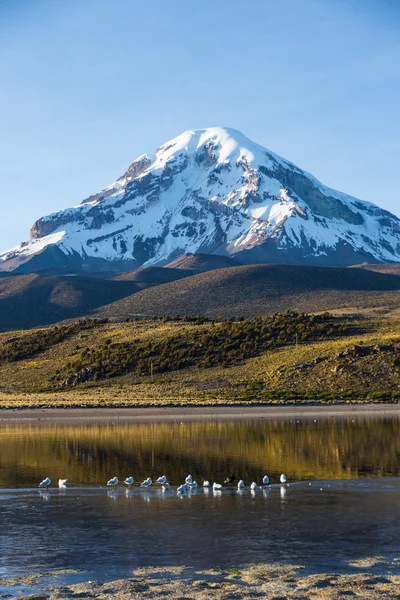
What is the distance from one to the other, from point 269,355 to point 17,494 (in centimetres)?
5904

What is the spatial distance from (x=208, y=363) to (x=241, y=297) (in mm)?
76816

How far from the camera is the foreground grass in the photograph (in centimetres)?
1552

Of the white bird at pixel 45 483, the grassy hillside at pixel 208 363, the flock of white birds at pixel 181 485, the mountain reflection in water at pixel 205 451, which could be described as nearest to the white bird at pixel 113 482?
the flock of white birds at pixel 181 485

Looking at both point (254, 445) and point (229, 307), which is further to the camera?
point (229, 307)

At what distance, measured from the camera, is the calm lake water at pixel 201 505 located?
1858 centimetres

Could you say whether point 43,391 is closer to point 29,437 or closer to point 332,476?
point 29,437

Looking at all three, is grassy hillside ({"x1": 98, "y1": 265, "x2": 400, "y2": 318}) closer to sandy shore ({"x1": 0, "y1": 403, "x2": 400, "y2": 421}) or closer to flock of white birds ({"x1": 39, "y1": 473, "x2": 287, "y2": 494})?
sandy shore ({"x1": 0, "y1": 403, "x2": 400, "y2": 421})

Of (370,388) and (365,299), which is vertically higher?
(365,299)

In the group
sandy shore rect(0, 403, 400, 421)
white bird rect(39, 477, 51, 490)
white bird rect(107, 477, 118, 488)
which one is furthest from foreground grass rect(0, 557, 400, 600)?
sandy shore rect(0, 403, 400, 421)

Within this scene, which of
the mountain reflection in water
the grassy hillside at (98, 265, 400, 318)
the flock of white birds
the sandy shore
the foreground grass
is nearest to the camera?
the foreground grass

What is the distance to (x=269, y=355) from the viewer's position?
3346 inches

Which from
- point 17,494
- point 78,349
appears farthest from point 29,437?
point 78,349

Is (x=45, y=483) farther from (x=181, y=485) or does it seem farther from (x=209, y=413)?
(x=209, y=413)

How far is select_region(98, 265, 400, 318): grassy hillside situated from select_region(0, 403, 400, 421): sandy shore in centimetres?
6505
